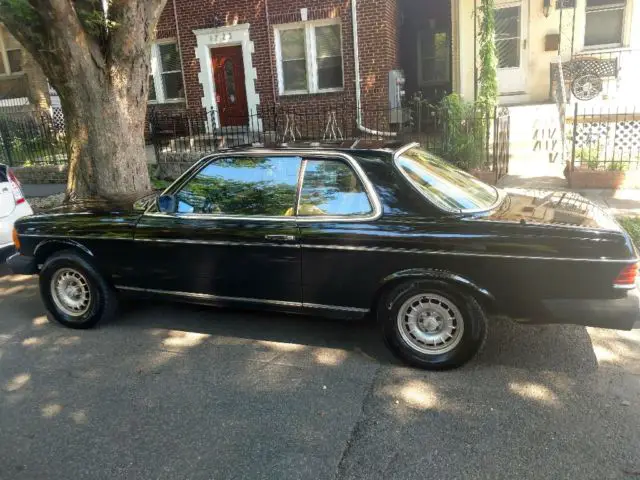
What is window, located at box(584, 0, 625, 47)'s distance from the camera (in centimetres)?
1312

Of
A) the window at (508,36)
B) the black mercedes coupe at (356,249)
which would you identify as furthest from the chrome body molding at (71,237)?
the window at (508,36)

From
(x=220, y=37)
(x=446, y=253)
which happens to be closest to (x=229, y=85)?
(x=220, y=37)

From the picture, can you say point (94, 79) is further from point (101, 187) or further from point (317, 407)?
point (317, 407)

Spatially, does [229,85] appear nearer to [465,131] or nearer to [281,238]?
[465,131]

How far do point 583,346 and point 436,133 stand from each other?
7.80 metres

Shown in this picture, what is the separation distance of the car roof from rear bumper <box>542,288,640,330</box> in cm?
160

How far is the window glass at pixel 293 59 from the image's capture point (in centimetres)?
1498

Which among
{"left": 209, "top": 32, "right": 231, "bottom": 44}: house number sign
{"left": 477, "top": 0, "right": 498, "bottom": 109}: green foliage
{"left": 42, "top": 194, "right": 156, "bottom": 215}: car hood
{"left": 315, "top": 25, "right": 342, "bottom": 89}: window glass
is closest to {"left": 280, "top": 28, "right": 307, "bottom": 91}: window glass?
{"left": 315, "top": 25, "right": 342, "bottom": 89}: window glass

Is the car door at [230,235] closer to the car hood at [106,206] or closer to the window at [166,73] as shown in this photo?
the car hood at [106,206]

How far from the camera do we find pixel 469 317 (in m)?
3.80

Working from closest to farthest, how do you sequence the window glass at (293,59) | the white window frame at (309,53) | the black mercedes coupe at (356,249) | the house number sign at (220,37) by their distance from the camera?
the black mercedes coupe at (356,249) < the white window frame at (309,53) < the window glass at (293,59) < the house number sign at (220,37)

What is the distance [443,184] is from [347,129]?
34.6 feet

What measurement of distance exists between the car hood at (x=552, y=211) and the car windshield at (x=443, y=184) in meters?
0.16

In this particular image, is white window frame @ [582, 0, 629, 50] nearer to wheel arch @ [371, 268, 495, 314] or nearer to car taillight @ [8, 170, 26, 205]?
wheel arch @ [371, 268, 495, 314]
